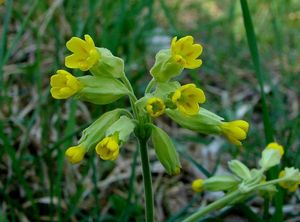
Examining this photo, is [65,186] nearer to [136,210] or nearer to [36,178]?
[36,178]

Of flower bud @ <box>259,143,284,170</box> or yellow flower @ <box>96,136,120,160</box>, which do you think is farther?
flower bud @ <box>259,143,284,170</box>

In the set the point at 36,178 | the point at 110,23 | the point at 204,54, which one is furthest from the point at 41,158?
the point at 204,54

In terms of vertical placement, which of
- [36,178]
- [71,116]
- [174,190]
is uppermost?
[71,116]

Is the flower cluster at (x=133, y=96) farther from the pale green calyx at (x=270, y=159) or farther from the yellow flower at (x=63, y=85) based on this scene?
the pale green calyx at (x=270, y=159)

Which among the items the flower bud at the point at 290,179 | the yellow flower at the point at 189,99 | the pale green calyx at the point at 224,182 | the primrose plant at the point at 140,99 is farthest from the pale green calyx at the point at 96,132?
the flower bud at the point at 290,179

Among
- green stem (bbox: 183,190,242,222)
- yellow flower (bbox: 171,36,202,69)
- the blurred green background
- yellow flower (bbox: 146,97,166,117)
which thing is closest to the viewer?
yellow flower (bbox: 146,97,166,117)

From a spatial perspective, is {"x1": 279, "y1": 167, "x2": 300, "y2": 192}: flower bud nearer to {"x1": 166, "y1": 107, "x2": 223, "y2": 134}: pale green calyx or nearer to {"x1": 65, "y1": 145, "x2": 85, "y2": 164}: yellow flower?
{"x1": 166, "y1": 107, "x2": 223, "y2": 134}: pale green calyx

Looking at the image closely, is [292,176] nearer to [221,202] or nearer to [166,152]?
[221,202]

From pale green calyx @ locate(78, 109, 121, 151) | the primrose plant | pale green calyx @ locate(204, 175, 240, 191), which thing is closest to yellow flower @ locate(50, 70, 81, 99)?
the primrose plant
